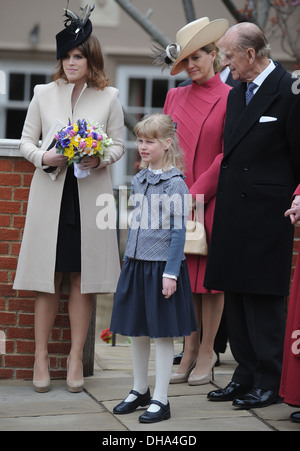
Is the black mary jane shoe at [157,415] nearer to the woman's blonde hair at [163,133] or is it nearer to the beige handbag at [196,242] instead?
the beige handbag at [196,242]

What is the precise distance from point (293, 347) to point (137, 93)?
8.46 meters

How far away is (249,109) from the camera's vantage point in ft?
14.6

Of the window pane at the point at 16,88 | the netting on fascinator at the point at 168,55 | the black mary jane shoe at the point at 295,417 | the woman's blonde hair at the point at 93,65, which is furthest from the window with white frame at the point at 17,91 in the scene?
the black mary jane shoe at the point at 295,417

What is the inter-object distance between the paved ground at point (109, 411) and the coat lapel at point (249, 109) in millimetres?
1356

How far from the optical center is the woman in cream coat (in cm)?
A: 469

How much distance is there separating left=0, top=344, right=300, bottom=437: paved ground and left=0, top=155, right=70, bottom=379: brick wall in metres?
0.13

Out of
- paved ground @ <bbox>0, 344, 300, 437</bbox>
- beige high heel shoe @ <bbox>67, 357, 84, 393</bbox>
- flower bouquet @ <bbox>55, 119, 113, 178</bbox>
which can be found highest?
flower bouquet @ <bbox>55, 119, 113, 178</bbox>

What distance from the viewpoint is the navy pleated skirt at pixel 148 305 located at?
4.13 m

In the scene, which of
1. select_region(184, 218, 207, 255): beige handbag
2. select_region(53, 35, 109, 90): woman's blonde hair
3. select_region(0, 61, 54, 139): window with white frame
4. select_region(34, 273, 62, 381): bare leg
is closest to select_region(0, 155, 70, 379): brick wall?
select_region(34, 273, 62, 381): bare leg

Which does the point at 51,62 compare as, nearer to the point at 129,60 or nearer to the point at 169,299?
the point at 129,60

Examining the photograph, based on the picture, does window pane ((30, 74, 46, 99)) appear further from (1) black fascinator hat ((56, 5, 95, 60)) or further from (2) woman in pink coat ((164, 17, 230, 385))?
(1) black fascinator hat ((56, 5, 95, 60))

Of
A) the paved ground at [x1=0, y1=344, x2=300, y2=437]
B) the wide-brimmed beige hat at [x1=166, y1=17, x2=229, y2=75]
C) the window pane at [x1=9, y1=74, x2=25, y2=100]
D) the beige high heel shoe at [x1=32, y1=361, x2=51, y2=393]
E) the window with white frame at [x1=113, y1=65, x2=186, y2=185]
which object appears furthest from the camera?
the window pane at [x1=9, y1=74, x2=25, y2=100]

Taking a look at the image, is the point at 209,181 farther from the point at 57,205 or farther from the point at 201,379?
the point at 201,379

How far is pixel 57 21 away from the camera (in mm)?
11812
